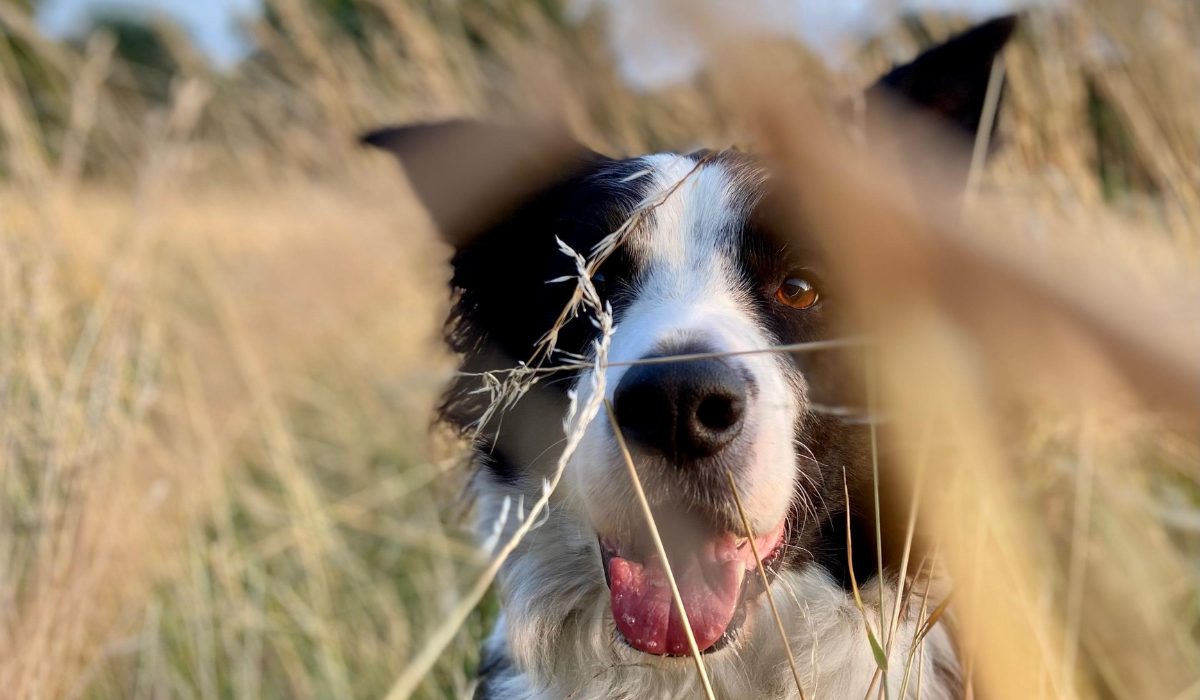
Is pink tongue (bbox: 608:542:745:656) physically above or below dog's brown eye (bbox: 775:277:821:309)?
below

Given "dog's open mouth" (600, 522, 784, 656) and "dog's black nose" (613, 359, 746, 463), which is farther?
"dog's open mouth" (600, 522, 784, 656)

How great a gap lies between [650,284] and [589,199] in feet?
1.42

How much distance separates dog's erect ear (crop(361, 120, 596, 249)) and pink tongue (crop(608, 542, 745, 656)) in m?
1.18

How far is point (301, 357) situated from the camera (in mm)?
5035

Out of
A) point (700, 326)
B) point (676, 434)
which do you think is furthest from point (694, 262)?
point (676, 434)

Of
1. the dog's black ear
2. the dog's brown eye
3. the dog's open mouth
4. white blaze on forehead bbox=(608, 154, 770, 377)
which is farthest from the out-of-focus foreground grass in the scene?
the dog's open mouth

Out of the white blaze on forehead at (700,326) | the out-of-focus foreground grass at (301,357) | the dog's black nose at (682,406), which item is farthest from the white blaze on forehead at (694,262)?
the out-of-focus foreground grass at (301,357)

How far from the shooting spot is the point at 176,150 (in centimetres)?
289

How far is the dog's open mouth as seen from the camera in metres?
1.64

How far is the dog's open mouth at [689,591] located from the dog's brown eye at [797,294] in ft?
1.76

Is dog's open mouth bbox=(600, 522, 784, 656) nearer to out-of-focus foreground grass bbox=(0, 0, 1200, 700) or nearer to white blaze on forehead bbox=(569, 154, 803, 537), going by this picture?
white blaze on forehead bbox=(569, 154, 803, 537)

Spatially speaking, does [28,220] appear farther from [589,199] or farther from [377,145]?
[589,199]

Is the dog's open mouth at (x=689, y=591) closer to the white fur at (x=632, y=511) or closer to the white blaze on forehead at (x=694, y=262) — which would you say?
the white fur at (x=632, y=511)

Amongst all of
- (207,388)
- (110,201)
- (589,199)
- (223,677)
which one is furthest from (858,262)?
(110,201)
